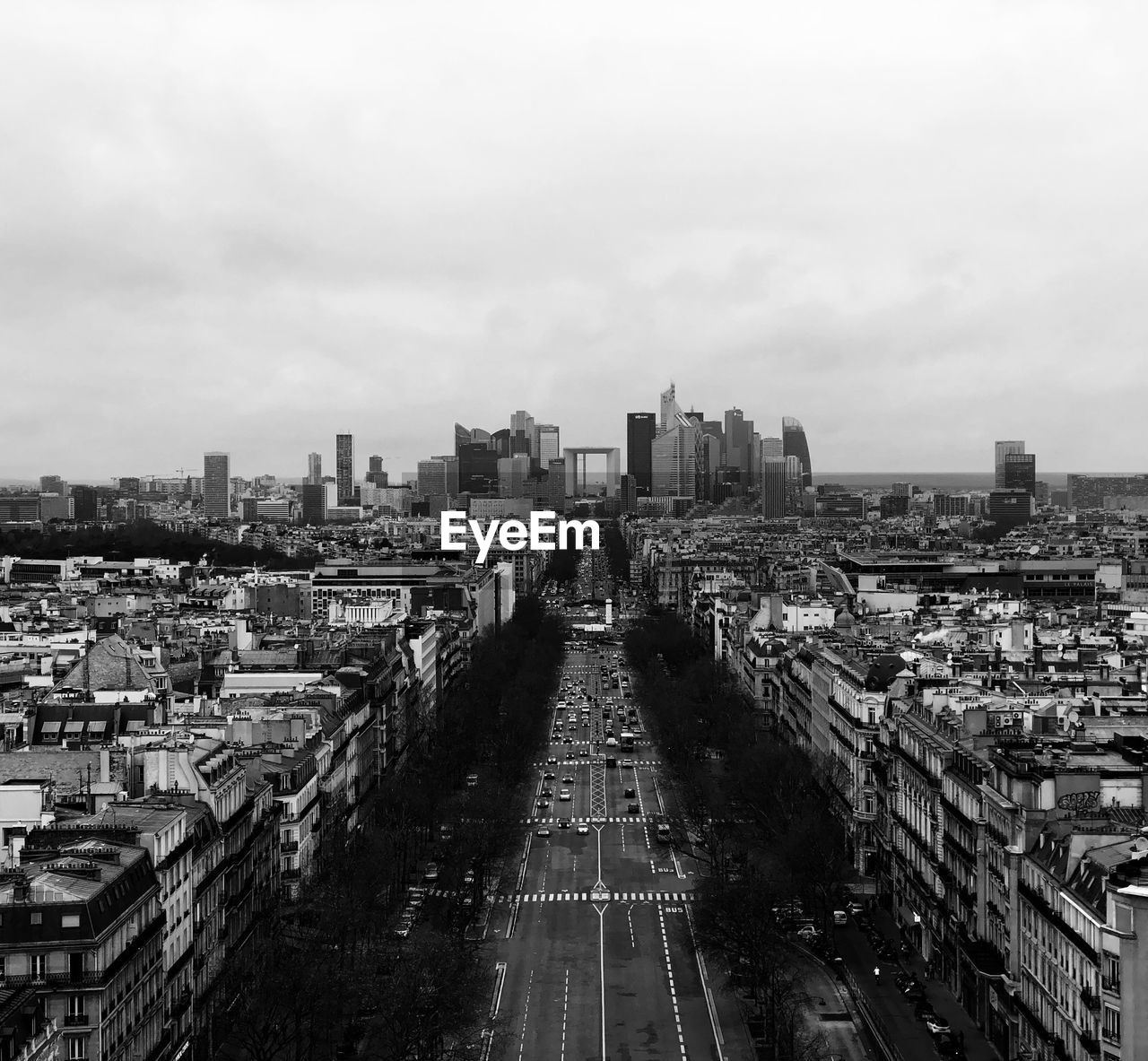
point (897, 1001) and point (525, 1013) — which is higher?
point (897, 1001)

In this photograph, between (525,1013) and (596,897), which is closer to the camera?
(525,1013)

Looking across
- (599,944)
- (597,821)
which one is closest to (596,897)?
(599,944)

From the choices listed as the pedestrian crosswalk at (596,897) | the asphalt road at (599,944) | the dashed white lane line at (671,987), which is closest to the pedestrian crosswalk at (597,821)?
the asphalt road at (599,944)

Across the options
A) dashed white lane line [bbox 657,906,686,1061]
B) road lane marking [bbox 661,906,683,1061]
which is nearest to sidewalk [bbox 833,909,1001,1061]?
road lane marking [bbox 661,906,683,1061]

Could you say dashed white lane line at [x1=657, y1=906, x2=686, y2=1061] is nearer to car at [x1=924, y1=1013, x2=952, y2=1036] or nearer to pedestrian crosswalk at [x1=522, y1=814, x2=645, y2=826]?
car at [x1=924, y1=1013, x2=952, y2=1036]

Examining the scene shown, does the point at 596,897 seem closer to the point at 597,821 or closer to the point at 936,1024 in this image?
the point at 597,821

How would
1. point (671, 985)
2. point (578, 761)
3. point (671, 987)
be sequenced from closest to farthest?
point (671, 987), point (671, 985), point (578, 761)

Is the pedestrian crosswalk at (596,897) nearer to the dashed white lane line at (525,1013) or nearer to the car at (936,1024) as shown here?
the dashed white lane line at (525,1013)
